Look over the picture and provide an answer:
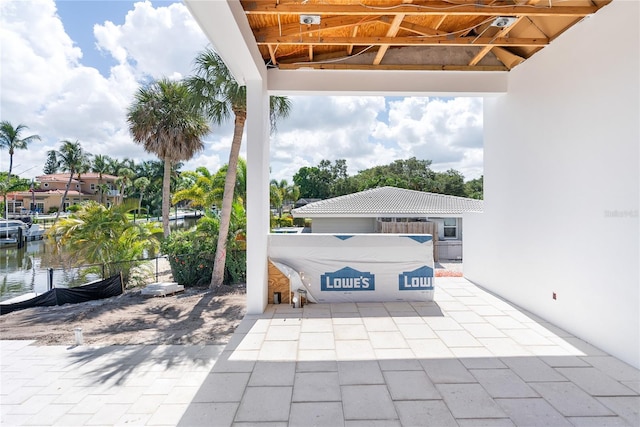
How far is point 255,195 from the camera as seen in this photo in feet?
15.0

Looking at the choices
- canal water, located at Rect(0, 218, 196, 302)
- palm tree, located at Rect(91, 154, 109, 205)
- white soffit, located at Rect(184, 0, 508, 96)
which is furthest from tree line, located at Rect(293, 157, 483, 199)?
white soffit, located at Rect(184, 0, 508, 96)

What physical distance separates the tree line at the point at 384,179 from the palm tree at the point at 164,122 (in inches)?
823

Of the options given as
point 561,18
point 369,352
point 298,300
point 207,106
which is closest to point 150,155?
point 207,106

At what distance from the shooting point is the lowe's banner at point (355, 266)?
5184 millimetres

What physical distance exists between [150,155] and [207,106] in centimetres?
559

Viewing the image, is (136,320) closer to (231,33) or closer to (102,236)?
(102,236)

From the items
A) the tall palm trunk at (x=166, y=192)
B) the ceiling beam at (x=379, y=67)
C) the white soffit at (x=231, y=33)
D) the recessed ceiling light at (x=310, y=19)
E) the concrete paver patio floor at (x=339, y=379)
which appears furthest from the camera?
the tall palm trunk at (x=166, y=192)

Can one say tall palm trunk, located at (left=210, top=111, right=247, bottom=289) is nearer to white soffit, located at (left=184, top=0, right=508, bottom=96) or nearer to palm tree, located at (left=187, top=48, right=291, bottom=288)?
palm tree, located at (left=187, top=48, right=291, bottom=288)

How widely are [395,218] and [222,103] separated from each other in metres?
8.95

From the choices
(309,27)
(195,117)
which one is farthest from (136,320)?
(195,117)

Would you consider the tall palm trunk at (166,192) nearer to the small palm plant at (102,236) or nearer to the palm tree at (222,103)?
the small palm plant at (102,236)

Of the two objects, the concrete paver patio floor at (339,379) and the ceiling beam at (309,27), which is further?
the ceiling beam at (309,27)

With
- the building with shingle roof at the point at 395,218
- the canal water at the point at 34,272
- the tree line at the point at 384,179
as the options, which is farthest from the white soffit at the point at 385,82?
the tree line at the point at 384,179

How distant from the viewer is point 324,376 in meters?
2.84
